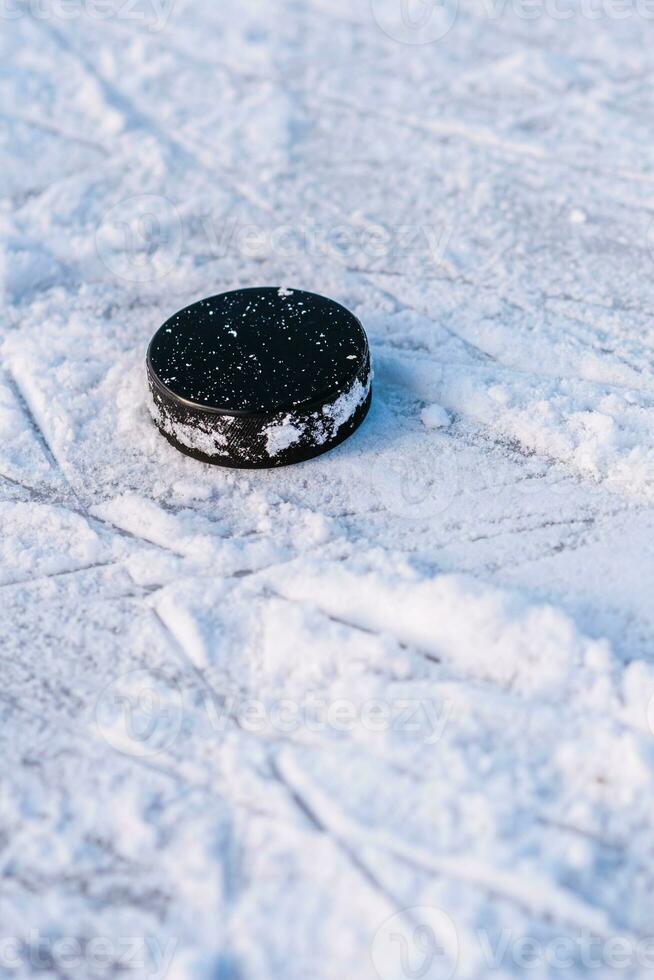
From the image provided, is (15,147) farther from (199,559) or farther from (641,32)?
(641,32)

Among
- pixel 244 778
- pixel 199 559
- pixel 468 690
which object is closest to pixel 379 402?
pixel 199 559

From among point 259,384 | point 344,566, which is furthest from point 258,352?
point 344,566

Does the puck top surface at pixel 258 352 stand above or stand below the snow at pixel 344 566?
above

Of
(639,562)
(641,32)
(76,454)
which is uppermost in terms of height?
(641,32)

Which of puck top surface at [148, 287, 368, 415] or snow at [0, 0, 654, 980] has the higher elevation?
puck top surface at [148, 287, 368, 415]

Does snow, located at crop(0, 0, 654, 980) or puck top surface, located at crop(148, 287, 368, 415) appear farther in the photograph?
puck top surface, located at crop(148, 287, 368, 415)

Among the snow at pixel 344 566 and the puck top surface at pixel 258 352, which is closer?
the snow at pixel 344 566
